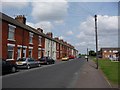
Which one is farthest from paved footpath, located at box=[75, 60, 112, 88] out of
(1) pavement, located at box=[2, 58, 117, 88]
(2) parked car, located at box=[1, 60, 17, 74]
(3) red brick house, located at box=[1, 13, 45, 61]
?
(3) red brick house, located at box=[1, 13, 45, 61]

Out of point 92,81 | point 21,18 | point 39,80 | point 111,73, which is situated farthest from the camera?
point 21,18

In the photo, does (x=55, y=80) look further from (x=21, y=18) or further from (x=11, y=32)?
(x=21, y=18)

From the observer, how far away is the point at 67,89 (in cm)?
1168

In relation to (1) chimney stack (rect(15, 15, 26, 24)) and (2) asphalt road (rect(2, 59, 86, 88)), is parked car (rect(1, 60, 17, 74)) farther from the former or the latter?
(1) chimney stack (rect(15, 15, 26, 24))

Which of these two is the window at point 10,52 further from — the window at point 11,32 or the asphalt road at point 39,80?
the asphalt road at point 39,80

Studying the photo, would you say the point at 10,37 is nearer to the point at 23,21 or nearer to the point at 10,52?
the point at 10,52

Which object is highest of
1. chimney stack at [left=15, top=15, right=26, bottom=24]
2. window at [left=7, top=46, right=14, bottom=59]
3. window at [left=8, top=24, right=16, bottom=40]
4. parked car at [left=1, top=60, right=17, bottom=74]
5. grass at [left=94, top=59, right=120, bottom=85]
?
chimney stack at [left=15, top=15, right=26, bottom=24]

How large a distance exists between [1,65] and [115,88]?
37.7 ft

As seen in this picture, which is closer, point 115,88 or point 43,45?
point 115,88

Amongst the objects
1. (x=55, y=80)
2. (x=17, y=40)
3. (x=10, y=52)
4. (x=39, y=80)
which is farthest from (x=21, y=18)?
(x=55, y=80)

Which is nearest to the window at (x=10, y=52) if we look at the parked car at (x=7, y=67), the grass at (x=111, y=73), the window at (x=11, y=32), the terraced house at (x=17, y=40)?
the terraced house at (x=17, y=40)

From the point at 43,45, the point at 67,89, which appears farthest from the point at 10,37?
the point at 67,89

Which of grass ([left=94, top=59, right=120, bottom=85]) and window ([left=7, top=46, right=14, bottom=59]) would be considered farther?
window ([left=7, top=46, right=14, bottom=59])

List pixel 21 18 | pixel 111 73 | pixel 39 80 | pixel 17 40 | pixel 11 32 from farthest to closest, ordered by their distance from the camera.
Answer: pixel 21 18 < pixel 17 40 < pixel 11 32 < pixel 111 73 < pixel 39 80
